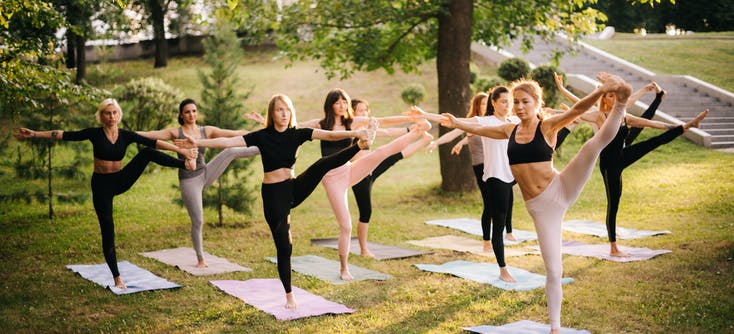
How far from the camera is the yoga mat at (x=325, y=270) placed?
8.38 m

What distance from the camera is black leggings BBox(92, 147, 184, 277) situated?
7.52 meters

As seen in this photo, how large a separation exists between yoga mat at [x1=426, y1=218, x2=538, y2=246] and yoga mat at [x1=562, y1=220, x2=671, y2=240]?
0.84 m

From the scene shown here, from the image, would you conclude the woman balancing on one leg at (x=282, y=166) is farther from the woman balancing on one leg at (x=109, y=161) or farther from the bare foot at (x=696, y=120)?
the bare foot at (x=696, y=120)

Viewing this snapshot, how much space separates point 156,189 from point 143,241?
19.8ft

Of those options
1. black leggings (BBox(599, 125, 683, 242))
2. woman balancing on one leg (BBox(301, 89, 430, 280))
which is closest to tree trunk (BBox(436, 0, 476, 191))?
black leggings (BBox(599, 125, 683, 242))

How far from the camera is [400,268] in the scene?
900 cm

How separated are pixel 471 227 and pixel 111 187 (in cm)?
681

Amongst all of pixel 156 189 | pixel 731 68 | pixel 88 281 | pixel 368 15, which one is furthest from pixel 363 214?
pixel 731 68

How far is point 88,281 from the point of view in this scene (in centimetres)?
830

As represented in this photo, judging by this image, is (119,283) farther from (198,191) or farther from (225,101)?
(225,101)

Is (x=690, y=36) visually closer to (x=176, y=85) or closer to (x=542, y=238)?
(x=542, y=238)

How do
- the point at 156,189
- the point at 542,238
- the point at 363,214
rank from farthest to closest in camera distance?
the point at 156,189 < the point at 363,214 < the point at 542,238

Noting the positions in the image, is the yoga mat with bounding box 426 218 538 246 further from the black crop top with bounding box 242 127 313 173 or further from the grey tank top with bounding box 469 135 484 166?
the black crop top with bounding box 242 127 313 173

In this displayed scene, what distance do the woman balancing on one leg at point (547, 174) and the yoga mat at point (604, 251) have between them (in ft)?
12.3
